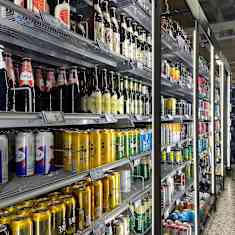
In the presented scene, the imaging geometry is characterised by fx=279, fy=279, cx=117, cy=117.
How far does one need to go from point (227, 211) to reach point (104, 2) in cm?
374

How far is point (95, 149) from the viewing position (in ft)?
5.33

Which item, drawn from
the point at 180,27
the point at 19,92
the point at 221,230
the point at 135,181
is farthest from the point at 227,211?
the point at 19,92

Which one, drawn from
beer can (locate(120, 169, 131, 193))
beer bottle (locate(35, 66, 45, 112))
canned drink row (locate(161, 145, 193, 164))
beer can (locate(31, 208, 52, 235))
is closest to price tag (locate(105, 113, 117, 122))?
beer bottle (locate(35, 66, 45, 112))

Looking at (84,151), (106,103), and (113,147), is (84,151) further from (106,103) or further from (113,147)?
(106,103)

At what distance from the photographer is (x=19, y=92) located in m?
1.31

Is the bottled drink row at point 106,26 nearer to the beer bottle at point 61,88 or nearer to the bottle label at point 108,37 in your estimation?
the bottle label at point 108,37

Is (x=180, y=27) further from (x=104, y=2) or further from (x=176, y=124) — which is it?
(x=104, y=2)

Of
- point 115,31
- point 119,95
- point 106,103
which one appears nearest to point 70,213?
point 106,103

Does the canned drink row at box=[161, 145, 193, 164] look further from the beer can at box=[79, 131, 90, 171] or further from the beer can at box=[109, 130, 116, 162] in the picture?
the beer can at box=[79, 131, 90, 171]

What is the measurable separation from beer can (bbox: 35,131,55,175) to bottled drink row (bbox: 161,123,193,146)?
5.94ft

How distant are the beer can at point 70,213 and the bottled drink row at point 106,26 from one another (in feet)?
2.86

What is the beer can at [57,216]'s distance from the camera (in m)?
1.22

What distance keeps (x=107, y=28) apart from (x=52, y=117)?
97 cm

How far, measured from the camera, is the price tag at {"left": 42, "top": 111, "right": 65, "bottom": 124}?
45.2 inches
